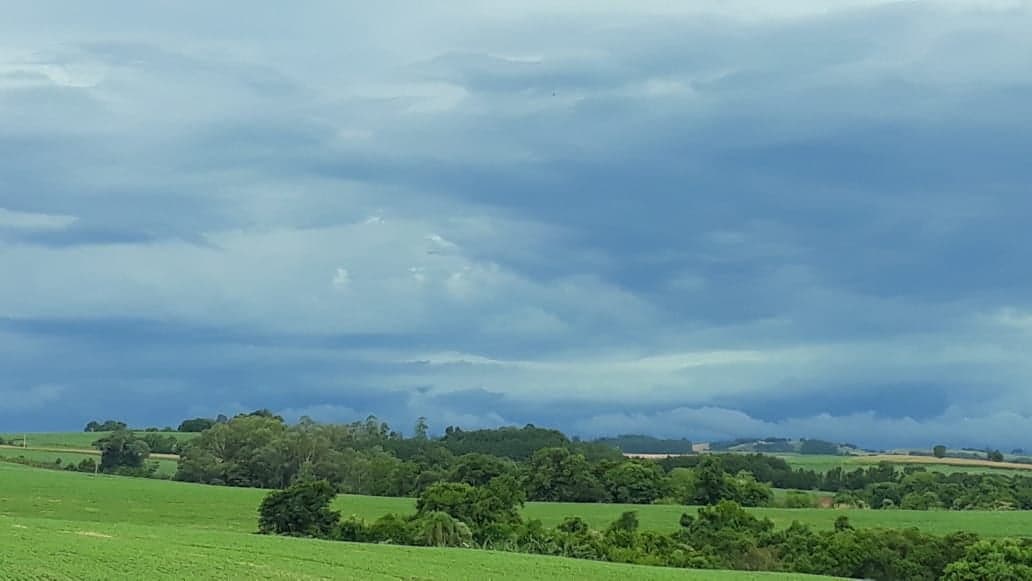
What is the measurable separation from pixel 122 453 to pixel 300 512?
3616 inches

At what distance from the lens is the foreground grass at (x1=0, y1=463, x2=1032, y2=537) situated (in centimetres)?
9306

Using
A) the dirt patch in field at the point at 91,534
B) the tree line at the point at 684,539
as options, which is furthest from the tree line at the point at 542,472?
the dirt patch in field at the point at 91,534

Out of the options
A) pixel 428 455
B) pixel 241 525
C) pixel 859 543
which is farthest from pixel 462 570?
pixel 428 455

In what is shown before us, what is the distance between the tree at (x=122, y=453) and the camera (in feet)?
535

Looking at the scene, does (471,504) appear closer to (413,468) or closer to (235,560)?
(235,560)

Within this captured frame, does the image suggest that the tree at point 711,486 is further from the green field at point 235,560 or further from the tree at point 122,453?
the tree at point 122,453

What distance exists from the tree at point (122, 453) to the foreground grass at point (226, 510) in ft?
131

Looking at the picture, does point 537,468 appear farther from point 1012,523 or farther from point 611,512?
point 1012,523

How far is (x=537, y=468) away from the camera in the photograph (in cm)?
13812

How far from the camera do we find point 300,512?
82.6m

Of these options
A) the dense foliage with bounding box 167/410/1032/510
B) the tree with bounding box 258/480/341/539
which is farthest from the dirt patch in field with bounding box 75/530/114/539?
the dense foliage with bounding box 167/410/1032/510

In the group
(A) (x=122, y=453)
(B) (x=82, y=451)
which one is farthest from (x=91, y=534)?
(B) (x=82, y=451)

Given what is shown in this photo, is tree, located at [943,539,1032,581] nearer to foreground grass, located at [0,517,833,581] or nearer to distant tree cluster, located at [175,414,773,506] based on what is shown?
foreground grass, located at [0,517,833,581]

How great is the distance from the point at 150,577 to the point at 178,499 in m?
81.4
